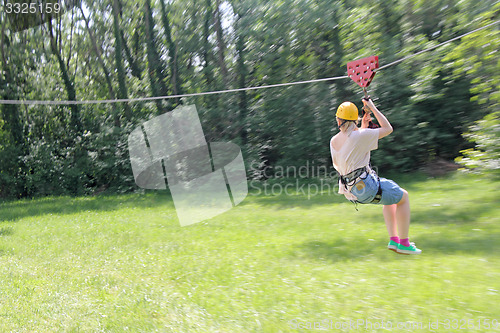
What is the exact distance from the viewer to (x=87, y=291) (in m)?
5.64

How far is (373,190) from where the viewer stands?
200 inches

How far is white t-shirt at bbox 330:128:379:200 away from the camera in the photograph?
5051 millimetres

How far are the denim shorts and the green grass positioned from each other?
2.74 ft

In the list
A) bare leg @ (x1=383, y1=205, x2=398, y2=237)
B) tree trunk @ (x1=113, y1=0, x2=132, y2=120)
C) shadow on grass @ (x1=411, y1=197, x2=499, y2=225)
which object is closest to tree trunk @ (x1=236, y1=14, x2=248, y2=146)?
tree trunk @ (x1=113, y1=0, x2=132, y2=120)

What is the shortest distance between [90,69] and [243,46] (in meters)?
10.3

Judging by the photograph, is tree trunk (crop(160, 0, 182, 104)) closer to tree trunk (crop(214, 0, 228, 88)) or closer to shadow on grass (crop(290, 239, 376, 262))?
tree trunk (crop(214, 0, 228, 88))

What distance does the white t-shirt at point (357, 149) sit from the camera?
505 cm

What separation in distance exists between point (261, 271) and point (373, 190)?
1809 millimetres

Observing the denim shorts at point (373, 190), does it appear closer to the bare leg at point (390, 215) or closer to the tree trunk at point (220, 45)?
the bare leg at point (390, 215)

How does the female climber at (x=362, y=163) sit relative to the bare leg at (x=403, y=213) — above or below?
above

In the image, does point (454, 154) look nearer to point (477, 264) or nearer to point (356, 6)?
point (356, 6)

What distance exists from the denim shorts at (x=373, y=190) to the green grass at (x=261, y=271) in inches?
32.9

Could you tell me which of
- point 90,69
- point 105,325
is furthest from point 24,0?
point 105,325

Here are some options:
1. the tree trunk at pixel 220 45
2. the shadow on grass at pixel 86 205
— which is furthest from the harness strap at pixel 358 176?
the tree trunk at pixel 220 45
